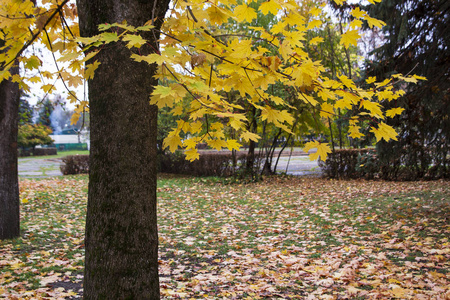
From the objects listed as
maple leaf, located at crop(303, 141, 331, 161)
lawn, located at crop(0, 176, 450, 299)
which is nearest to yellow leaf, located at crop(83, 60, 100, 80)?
maple leaf, located at crop(303, 141, 331, 161)

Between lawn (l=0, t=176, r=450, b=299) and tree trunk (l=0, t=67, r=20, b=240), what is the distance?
0.36 meters

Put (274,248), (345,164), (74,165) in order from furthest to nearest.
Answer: (74,165) → (345,164) → (274,248)

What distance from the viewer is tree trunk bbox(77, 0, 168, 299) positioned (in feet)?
7.14

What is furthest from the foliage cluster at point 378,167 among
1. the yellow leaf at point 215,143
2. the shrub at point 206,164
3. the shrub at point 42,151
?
the shrub at point 42,151

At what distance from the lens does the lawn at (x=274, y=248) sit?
11.5 feet

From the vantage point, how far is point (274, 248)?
5.06 m

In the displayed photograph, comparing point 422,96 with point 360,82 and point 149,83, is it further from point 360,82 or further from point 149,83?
point 149,83

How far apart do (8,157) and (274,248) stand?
173 inches

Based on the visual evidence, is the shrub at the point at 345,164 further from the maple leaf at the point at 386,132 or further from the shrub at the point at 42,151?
the shrub at the point at 42,151

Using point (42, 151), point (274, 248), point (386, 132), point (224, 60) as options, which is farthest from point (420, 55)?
point (42, 151)

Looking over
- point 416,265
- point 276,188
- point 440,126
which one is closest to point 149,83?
point 416,265

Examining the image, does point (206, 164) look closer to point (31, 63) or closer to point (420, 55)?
point (420, 55)

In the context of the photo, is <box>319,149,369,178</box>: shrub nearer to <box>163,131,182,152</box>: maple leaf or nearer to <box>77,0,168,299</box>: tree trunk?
<box>163,131,182,152</box>: maple leaf

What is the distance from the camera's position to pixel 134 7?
221cm
